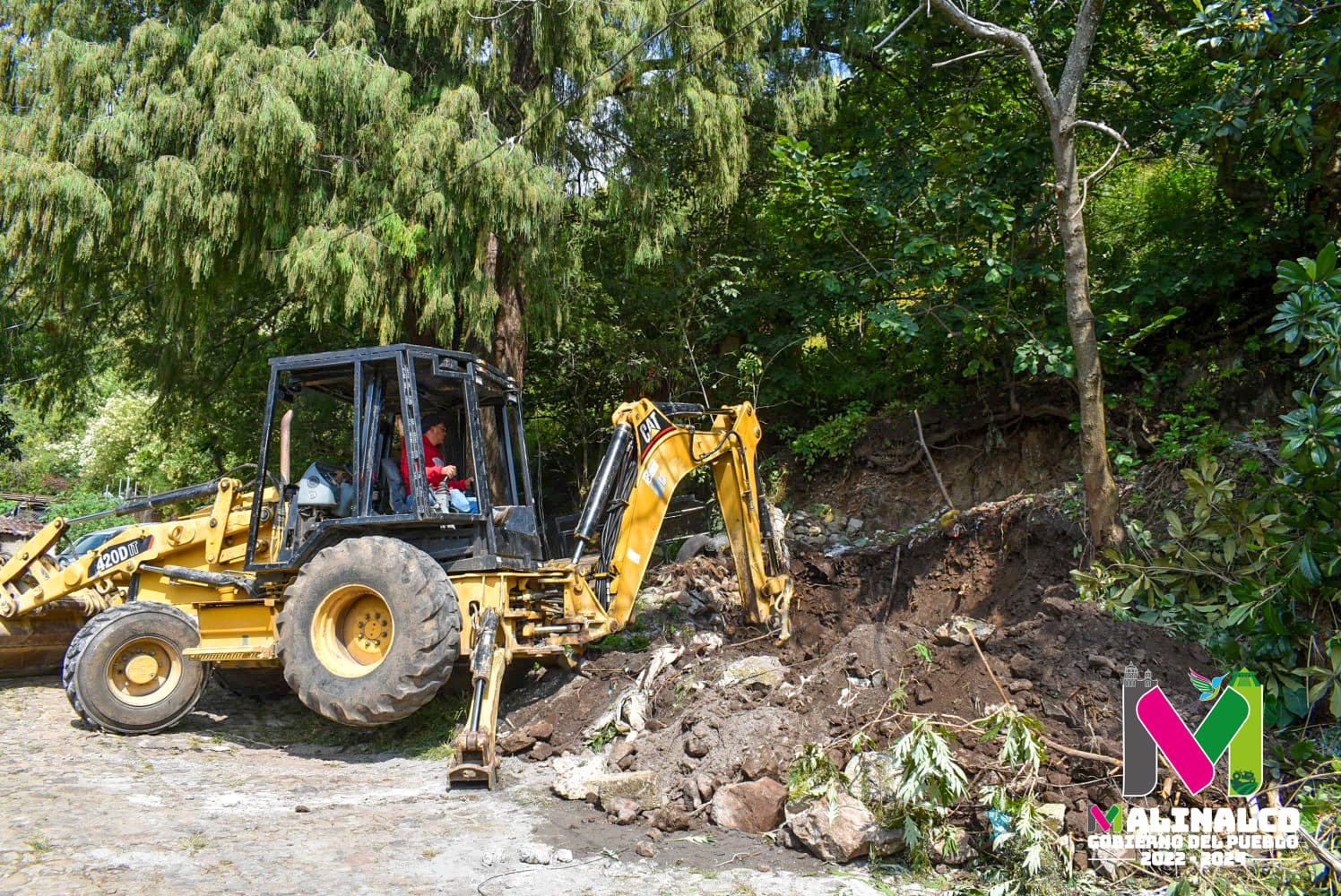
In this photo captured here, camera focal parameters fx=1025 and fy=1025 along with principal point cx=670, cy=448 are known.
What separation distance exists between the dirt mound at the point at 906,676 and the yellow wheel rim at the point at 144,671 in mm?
2483

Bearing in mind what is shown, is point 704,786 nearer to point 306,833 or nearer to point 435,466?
point 306,833

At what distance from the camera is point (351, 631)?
6.59 m

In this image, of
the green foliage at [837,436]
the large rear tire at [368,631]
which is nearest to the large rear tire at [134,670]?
the large rear tire at [368,631]

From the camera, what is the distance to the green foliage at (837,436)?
12320 millimetres

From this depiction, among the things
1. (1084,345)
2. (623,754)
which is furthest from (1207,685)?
(623,754)

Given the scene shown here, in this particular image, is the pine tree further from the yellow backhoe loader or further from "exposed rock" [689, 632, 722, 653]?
"exposed rock" [689, 632, 722, 653]

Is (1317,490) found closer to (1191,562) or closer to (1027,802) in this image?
(1191,562)

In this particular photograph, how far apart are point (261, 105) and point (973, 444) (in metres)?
8.00

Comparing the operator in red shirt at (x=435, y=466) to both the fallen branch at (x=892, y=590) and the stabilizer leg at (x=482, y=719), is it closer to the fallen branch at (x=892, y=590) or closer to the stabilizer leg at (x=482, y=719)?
the stabilizer leg at (x=482, y=719)

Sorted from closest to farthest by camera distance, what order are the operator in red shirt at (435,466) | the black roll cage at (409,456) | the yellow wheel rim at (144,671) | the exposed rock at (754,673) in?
the black roll cage at (409,456) < the exposed rock at (754,673) < the operator in red shirt at (435,466) < the yellow wheel rim at (144,671)

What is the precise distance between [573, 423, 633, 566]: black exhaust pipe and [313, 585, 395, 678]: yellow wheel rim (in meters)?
1.31

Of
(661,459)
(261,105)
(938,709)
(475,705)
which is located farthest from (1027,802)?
(261,105)

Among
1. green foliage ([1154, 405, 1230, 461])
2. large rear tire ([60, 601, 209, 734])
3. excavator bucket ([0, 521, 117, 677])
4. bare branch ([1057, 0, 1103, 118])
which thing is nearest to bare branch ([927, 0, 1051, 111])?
bare branch ([1057, 0, 1103, 118])

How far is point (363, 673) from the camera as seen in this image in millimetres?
6359
